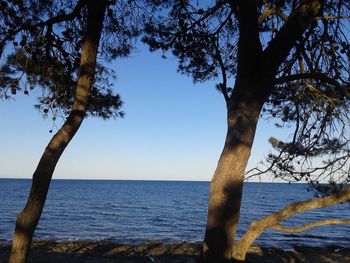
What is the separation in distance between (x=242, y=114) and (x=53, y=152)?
6.85 ft

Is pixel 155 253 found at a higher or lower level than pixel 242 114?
lower

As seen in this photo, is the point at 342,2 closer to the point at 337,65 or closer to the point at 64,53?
the point at 337,65

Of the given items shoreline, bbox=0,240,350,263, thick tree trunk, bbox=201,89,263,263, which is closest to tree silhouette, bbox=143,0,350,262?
thick tree trunk, bbox=201,89,263,263

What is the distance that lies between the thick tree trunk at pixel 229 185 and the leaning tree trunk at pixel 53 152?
5.99ft

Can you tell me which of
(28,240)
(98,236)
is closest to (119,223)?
(98,236)

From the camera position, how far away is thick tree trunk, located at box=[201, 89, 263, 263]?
368 centimetres

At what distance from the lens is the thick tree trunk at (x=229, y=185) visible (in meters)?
3.68

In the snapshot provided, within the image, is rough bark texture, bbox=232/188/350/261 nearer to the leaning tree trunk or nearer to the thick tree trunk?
the thick tree trunk

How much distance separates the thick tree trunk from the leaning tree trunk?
1.83 m

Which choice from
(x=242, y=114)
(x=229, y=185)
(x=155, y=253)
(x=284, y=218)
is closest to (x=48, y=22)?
(x=242, y=114)

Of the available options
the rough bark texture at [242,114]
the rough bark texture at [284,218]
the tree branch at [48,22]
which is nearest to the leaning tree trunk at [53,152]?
the tree branch at [48,22]

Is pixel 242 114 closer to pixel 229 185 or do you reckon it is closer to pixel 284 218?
pixel 229 185

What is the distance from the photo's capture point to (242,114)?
153 inches

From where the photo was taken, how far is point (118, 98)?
277 inches
